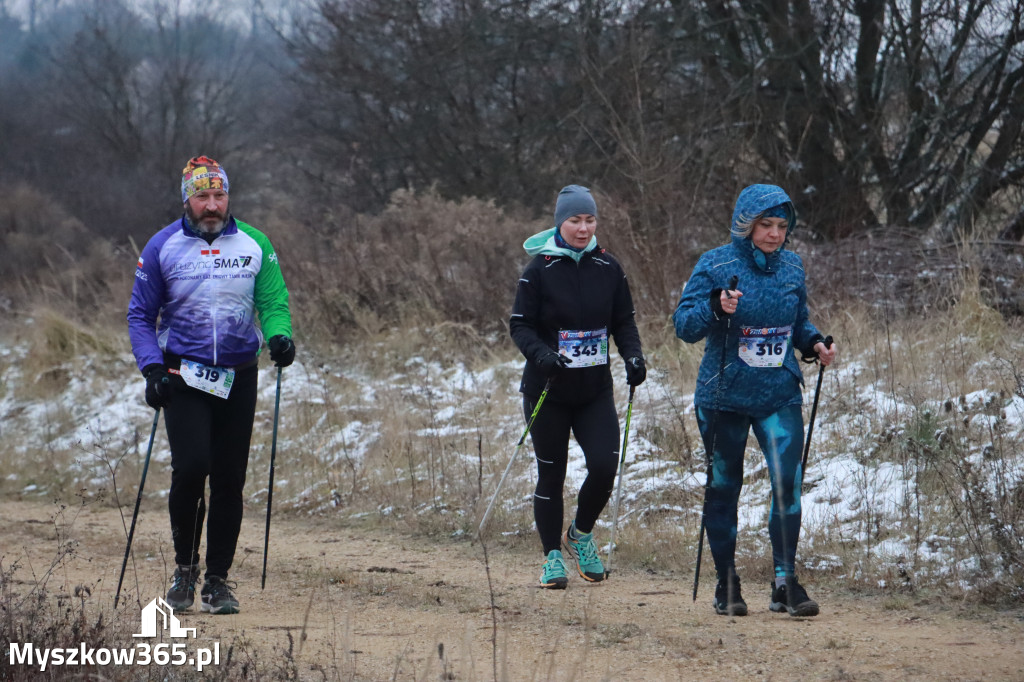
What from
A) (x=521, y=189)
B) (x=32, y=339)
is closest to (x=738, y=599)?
(x=32, y=339)

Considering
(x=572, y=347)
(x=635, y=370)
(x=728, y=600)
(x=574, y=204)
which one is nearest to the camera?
(x=728, y=600)

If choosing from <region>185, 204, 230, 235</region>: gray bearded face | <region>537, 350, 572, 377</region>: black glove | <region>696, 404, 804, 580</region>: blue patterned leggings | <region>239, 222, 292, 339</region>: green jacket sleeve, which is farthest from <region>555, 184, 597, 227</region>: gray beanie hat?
<region>185, 204, 230, 235</region>: gray bearded face

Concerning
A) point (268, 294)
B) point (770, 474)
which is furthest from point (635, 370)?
point (268, 294)

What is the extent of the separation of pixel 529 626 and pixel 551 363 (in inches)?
48.9

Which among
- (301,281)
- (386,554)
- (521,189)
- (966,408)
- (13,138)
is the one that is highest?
(13,138)

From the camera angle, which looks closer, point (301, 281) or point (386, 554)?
point (386, 554)

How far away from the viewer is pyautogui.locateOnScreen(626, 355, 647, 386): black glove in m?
5.64

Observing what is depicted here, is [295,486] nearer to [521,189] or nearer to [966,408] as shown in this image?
[966,408]

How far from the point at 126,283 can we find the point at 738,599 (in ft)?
44.3

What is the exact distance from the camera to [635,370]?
5656 millimetres

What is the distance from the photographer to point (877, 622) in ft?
17.5

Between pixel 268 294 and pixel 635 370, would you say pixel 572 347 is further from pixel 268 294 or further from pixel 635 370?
pixel 268 294

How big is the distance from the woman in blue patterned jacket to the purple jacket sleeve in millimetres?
2461

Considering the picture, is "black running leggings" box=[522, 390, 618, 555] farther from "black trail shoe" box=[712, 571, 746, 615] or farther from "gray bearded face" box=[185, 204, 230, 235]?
"gray bearded face" box=[185, 204, 230, 235]
